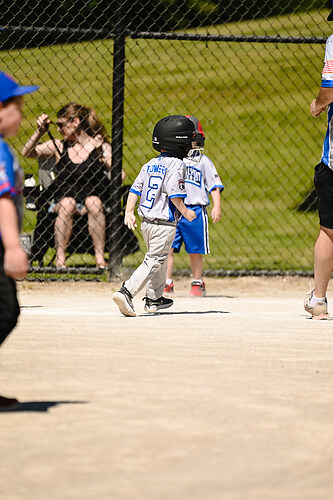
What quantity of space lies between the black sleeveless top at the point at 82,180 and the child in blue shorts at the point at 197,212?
2.89ft

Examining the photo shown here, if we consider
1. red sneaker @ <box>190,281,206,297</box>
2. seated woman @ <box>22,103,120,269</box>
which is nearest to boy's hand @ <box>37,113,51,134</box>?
seated woman @ <box>22,103,120,269</box>

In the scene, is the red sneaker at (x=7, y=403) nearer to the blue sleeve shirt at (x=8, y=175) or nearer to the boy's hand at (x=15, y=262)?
the boy's hand at (x=15, y=262)

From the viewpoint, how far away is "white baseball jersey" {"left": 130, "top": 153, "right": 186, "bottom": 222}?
579 cm

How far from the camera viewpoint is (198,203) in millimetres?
7488

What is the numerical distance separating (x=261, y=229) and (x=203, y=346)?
9556mm

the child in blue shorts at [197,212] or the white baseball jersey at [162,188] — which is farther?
the child in blue shorts at [197,212]

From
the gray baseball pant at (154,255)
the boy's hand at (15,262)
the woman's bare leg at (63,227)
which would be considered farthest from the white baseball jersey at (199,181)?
the boy's hand at (15,262)

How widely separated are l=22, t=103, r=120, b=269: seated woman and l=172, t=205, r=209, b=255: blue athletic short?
2.52 ft

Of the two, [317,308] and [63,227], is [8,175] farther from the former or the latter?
[63,227]

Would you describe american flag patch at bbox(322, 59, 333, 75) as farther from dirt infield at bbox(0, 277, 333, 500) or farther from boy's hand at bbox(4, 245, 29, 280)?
boy's hand at bbox(4, 245, 29, 280)

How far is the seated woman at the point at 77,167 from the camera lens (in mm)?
7953

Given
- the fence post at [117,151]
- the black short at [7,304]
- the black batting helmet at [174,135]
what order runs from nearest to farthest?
the black short at [7,304] → the black batting helmet at [174,135] → the fence post at [117,151]

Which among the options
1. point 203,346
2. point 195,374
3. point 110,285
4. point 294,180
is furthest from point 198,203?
point 294,180

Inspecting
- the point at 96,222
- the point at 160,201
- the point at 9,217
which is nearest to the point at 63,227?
the point at 96,222
